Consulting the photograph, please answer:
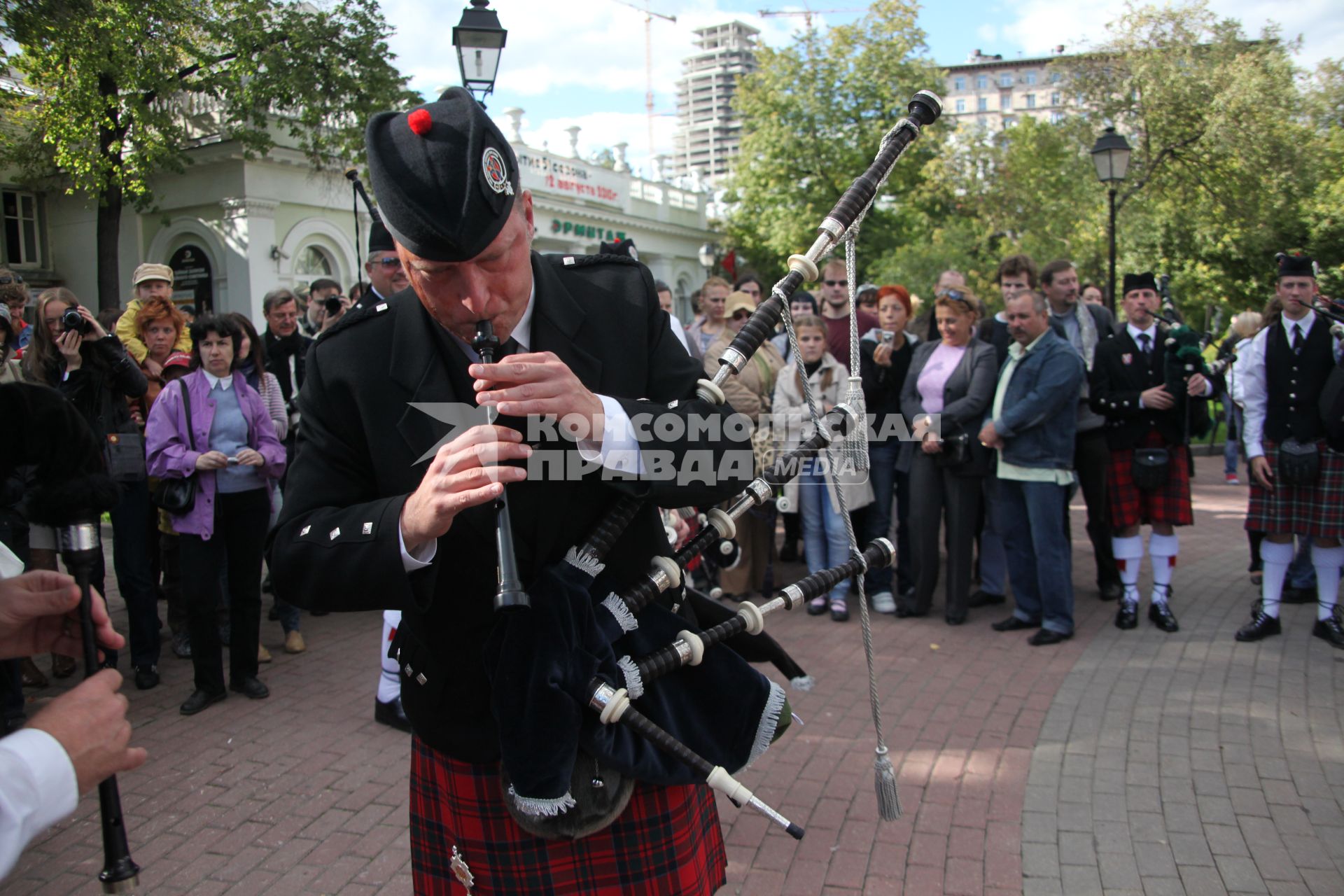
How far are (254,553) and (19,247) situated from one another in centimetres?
1881

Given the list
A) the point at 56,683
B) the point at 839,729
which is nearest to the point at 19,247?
the point at 56,683

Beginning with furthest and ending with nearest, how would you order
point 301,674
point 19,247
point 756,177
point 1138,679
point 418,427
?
point 756,177 < point 19,247 < point 301,674 < point 1138,679 < point 418,427

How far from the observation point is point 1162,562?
5.72 meters

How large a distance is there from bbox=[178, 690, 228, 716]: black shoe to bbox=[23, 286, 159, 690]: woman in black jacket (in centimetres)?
49

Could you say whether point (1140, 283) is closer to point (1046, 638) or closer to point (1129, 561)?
point (1129, 561)

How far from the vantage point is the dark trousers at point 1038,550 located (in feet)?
17.9

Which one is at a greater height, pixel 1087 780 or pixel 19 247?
pixel 19 247

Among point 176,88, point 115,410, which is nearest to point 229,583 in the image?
point 115,410

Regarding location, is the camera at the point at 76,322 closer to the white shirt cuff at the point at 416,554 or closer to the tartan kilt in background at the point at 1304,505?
the white shirt cuff at the point at 416,554

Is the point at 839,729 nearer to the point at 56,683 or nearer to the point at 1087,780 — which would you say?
the point at 1087,780

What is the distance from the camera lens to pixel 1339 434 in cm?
501

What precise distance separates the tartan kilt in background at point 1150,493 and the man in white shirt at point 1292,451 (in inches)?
14.4

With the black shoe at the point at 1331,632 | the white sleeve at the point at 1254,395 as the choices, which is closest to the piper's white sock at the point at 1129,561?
the white sleeve at the point at 1254,395

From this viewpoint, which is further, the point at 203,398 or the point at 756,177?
the point at 756,177
